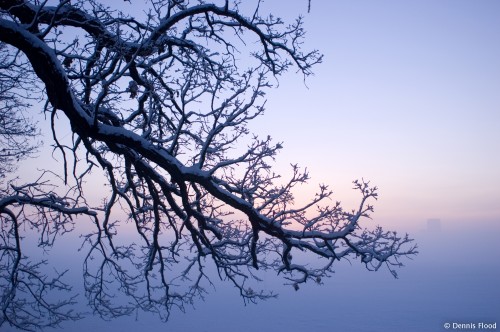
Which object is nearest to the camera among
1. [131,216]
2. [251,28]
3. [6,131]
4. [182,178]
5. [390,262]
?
[182,178]

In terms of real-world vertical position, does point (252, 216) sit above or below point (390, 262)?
above

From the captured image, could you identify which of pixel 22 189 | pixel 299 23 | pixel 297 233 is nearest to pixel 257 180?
pixel 297 233

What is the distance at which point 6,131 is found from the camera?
7090 millimetres

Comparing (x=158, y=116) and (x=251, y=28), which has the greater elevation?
(x=251, y=28)

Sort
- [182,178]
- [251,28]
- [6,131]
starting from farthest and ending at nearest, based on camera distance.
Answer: [6,131]
[251,28]
[182,178]

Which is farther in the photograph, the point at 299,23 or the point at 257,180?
the point at 299,23

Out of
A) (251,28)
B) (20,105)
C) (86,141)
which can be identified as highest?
(251,28)

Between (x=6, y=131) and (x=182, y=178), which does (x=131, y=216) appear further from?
(x=6, y=131)

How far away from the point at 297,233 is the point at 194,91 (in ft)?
8.35

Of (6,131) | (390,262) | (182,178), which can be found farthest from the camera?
(6,131)

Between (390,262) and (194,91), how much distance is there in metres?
3.75

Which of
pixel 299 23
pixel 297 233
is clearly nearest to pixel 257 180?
pixel 297 233

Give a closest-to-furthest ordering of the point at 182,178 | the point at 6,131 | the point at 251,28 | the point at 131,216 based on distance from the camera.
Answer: the point at 182,178
the point at 251,28
the point at 131,216
the point at 6,131

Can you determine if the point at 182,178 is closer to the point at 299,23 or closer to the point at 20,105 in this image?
the point at 299,23
